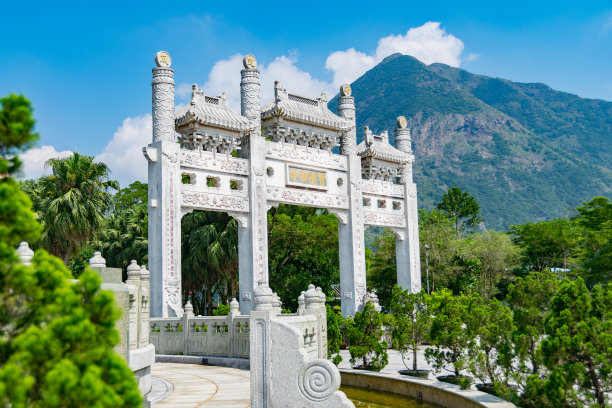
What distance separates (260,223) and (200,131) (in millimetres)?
2887

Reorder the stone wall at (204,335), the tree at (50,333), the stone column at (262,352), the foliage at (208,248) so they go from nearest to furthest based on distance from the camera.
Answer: the tree at (50,333) → the stone column at (262,352) → the stone wall at (204,335) → the foliage at (208,248)

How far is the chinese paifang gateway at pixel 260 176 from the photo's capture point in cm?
1495

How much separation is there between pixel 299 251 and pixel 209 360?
1211 cm

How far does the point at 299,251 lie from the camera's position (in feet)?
77.3

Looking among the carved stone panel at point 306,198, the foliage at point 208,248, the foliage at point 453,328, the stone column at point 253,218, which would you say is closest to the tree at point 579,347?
the foliage at point 453,328

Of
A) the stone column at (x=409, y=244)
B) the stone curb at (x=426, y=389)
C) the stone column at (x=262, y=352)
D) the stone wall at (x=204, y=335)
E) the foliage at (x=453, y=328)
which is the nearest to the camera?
the stone column at (x=262, y=352)

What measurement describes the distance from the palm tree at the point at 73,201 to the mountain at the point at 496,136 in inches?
2803

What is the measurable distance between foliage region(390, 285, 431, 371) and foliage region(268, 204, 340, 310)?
11722 millimetres

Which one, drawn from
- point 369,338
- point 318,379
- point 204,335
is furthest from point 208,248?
point 318,379

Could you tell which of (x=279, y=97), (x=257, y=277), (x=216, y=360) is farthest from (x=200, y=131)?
(x=216, y=360)

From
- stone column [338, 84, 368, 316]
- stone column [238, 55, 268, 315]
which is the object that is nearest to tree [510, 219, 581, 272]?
stone column [338, 84, 368, 316]

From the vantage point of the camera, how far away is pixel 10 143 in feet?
8.45

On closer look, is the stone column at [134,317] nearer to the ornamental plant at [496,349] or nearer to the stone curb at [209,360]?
the ornamental plant at [496,349]

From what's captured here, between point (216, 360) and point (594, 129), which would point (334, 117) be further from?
point (594, 129)
